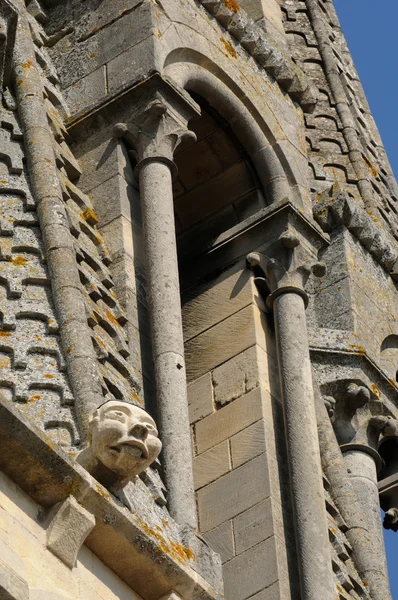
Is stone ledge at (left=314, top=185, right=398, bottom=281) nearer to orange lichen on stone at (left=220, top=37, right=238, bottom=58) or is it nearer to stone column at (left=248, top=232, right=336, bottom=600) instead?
orange lichen on stone at (left=220, top=37, right=238, bottom=58)

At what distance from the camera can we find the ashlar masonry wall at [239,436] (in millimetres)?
12383

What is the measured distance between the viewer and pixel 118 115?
13.3m

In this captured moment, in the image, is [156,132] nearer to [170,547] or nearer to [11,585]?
[170,547]

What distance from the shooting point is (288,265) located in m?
13.8

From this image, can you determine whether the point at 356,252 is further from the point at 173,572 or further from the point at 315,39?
the point at 173,572

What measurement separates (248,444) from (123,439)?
3412 mm

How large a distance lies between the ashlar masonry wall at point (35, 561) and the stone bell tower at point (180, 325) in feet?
0.04

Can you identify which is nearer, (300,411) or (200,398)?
(300,411)

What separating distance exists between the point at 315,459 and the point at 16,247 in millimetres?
2631

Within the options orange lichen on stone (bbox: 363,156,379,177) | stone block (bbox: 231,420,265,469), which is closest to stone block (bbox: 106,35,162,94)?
stone block (bbox: 231,420,265,469)

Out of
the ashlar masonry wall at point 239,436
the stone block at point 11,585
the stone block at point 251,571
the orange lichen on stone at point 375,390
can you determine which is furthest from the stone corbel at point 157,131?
the stone block at point 11,585

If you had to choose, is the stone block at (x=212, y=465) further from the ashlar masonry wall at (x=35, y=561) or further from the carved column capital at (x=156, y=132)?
the ashlar masonry wall at (x=35, y=561)

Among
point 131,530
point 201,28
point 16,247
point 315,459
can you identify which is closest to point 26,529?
point 131,530

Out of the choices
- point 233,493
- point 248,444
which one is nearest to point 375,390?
point 248,444
